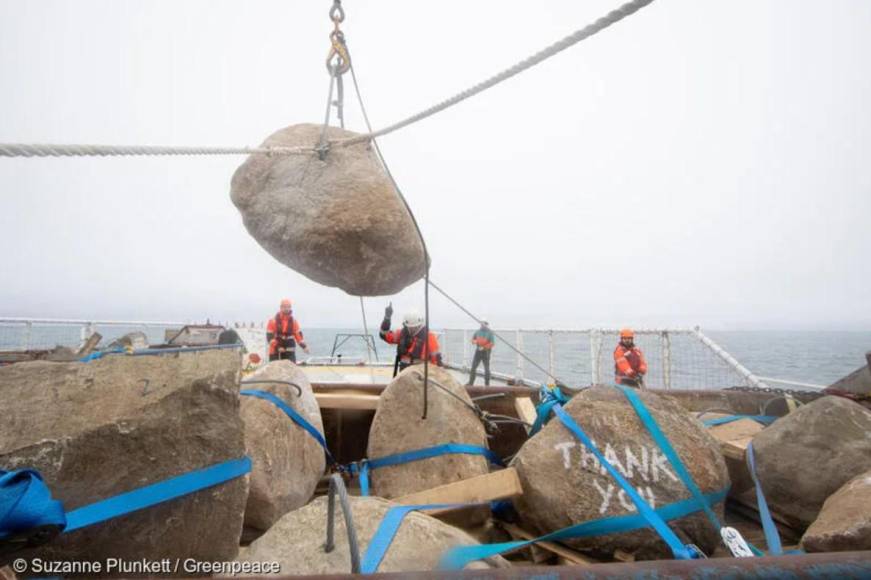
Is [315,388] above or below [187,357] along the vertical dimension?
below

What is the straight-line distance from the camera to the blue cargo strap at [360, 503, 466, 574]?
138cm

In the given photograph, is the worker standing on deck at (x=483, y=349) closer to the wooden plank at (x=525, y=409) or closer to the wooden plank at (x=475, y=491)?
the wooden plank at (x=525, y=409)

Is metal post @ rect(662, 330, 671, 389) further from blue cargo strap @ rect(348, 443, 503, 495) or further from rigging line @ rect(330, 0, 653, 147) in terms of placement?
rigging line @ rect(330, 0, 653, 147)

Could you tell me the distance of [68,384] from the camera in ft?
5.15

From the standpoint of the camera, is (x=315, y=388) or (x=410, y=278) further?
(x=315, y=388)

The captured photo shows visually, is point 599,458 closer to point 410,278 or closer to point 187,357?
point 410,278

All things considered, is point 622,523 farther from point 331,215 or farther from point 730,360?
point 730,360

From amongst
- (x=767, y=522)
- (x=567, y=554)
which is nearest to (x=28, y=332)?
(x=567, y=554)

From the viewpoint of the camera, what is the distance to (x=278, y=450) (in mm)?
2504

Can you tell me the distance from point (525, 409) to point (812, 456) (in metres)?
1.95

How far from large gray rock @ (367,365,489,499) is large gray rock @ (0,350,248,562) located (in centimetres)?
130

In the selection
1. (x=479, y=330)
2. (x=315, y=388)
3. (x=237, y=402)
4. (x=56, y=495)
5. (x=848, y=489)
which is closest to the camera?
(x=56, y=495)

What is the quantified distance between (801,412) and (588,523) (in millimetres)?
1688

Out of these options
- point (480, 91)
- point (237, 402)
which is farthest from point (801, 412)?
point (237, 402)
